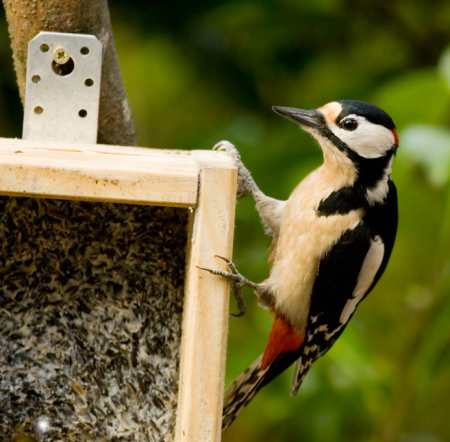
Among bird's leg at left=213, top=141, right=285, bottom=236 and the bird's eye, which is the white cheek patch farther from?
bird's leg at left=213, top=141, right=285, bottom=236

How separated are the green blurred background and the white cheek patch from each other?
22.7 inches

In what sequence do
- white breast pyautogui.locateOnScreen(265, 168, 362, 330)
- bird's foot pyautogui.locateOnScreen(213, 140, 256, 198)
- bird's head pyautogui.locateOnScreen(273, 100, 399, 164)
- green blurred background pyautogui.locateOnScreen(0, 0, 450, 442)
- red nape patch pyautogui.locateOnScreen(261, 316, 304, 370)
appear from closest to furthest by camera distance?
bird's foot pyautogui.locateOnScreen(213, 140, 256, 198) < bird's head pyautogui.locateOnScreen(273, 100, 399, 164) < white breast pyautogui.locateOnScreen(265, 168, 362, 330) < red nape patch pyautogui.locateOnScreen(261, 316, 304, 370) < green blurred background pyautogui.locateOnScreen(0, 0, 450, 442)

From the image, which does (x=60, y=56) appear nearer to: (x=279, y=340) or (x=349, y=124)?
(x=349, y=124)

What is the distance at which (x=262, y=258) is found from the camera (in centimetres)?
400

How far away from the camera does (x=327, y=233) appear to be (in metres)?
2.85

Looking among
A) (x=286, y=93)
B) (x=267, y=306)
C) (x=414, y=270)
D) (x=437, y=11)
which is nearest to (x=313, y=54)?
(x=286, y=93)

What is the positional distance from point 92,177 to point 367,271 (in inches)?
46.8

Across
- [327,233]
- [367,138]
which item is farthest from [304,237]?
[367,138]

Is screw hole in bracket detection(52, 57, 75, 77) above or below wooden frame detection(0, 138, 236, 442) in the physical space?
above

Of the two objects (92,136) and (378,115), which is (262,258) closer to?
(378,115)

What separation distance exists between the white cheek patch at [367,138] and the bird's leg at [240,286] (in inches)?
17.6

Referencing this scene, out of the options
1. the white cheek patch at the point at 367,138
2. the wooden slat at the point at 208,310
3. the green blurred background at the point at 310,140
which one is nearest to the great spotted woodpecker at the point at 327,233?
the white cheek patch at the point at 367,138

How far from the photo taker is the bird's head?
270cm

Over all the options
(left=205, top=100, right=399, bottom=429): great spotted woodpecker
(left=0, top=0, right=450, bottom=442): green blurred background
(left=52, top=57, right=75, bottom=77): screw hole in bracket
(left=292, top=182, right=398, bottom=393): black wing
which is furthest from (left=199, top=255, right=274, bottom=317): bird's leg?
(left=0, top=0, right=450, bottom=442): green blurred background
